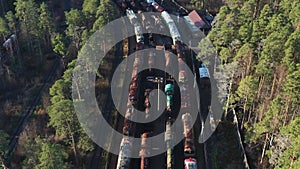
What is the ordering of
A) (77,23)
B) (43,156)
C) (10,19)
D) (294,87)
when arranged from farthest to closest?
(77,23) → (10,19) → (294,87) → (43,156)

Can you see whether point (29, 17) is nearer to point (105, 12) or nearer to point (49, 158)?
point (105, 12)

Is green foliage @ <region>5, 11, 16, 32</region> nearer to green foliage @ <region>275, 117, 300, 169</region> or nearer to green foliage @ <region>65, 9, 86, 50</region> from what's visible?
green foliage @ <region>65, 9, 86, 50</region>

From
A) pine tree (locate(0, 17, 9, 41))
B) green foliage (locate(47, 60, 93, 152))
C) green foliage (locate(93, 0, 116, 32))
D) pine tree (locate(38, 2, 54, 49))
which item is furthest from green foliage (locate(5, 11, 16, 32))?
green foliage (locate(47, 60, 93, 152))

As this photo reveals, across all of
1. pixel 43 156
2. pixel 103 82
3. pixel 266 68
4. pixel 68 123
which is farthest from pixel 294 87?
pixel 103 82

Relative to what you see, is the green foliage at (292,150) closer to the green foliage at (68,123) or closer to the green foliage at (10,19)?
the green foliage at (68,123)

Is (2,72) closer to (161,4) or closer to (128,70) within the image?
(128,70)

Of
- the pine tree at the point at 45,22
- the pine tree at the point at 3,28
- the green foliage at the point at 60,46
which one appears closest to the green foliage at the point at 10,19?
the pine tree at the point at 3,28

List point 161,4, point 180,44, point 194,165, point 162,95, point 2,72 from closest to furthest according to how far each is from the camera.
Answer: point 194,165, point 162,95, point 2,72, point 180,44, point 161,4

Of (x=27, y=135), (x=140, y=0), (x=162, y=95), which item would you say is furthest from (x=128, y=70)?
(x=140, y=0)
